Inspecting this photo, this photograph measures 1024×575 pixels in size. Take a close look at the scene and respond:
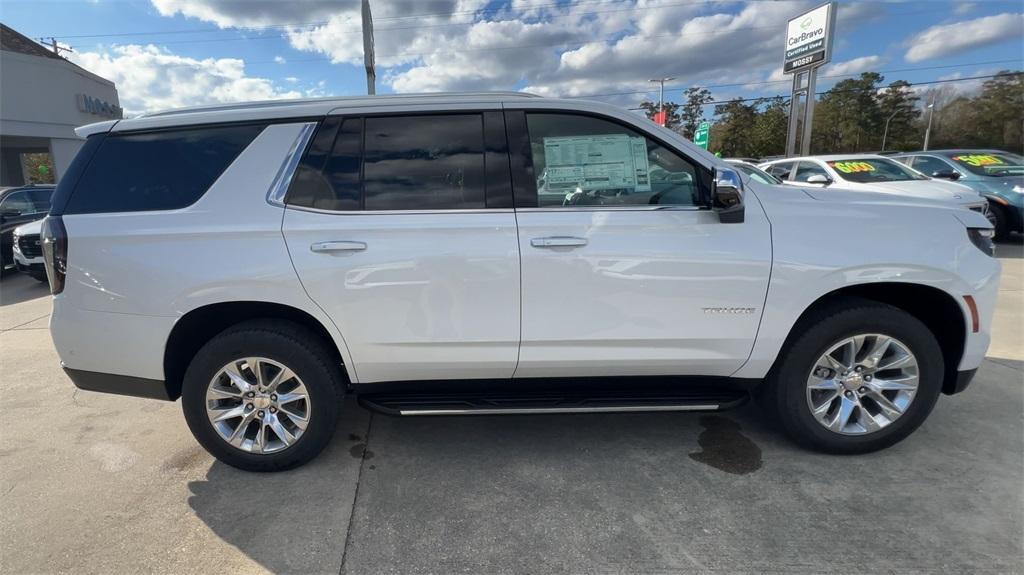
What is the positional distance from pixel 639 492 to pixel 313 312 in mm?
1875

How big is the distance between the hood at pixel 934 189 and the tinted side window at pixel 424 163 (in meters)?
7.59

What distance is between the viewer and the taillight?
2.58 metres

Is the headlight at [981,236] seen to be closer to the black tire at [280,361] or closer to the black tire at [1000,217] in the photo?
the black tire at [280,361]

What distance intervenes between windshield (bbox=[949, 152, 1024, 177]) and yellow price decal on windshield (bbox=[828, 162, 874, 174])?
265 cm

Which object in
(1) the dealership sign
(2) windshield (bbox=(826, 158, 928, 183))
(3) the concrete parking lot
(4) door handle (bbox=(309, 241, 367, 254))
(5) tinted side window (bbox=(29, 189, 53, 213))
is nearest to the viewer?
(3) the concrete parking lot

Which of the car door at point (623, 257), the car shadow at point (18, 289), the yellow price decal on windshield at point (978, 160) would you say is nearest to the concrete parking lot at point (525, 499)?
the car door at point (623, 257)

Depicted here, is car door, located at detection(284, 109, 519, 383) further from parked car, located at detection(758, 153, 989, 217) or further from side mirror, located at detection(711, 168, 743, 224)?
parked car, located at detection(758, 153, 989, 217)

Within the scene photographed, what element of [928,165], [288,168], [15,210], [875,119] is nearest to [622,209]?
[288,168]

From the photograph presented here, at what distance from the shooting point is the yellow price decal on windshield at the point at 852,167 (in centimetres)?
907

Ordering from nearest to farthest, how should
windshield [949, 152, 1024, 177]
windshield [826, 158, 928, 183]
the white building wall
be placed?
windshield [826, 158, 928, 183] → windshield [949, 152, 1024, 177] → the white building wall

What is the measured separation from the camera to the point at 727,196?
2457 millimetres

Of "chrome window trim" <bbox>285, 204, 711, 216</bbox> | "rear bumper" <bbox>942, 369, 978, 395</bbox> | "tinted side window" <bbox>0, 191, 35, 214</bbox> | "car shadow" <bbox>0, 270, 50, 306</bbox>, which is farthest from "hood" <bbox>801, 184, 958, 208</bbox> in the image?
"tinted side window" <bbox>0, 191, 35, 214</bbox>

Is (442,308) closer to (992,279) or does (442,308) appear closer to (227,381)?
(227,381)

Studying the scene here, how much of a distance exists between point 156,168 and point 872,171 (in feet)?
34.4
